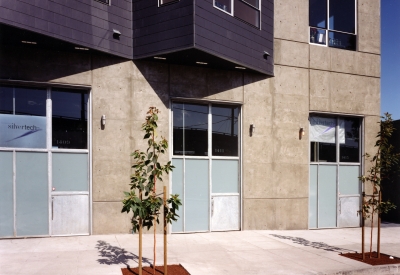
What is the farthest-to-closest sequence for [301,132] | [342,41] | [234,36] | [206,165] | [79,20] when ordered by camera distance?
[342,41] < [301,132] < [206,165] < [234,36] < [79,20]

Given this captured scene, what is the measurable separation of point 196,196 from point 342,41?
785cm

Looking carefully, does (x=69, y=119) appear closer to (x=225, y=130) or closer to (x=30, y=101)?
(x=30, y=101)

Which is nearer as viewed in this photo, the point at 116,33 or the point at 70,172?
the point at 70,172

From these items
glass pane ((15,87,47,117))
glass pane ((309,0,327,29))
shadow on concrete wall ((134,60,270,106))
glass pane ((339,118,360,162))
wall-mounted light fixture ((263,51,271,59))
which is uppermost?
glass pane ((309,0,327,29))

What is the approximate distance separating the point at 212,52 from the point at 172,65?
1.56 m

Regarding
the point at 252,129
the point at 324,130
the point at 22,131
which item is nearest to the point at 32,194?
the point at 22,131

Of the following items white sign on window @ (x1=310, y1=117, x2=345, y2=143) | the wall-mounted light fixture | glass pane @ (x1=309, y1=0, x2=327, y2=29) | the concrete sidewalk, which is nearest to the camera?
the concrete sidewalk

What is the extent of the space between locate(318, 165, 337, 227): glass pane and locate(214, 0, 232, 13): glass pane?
6227 mm

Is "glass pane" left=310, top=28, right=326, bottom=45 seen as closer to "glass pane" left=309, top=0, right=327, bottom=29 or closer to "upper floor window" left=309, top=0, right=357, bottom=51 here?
"upper floor window" left=309, top=0, right=357, bottom=51

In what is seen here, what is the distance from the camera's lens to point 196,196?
11.4 meters

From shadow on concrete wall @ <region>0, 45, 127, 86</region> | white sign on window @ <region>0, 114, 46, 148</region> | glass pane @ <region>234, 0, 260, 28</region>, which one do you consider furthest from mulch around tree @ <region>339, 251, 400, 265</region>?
white sign on window @ <region>0, 114, 46, 148</region>

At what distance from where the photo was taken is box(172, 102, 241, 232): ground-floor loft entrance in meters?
11.3

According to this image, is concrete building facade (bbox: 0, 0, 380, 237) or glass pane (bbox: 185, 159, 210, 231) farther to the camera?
glass pane (bbox: 185, 159, 210, 231)

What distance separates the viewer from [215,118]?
1180 cm
